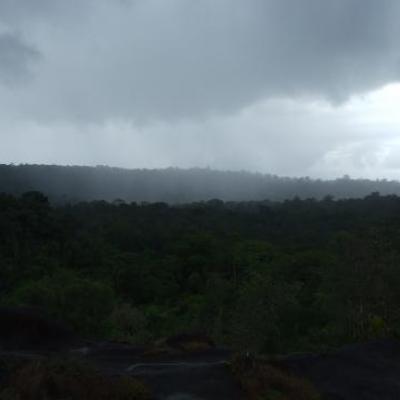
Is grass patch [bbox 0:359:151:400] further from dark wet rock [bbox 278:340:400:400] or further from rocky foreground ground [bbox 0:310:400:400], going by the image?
dark wet rock [bbox 278:340:400:400]

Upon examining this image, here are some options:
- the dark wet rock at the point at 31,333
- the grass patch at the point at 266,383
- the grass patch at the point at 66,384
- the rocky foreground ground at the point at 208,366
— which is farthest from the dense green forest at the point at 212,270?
the grass patch at the point at 66,384

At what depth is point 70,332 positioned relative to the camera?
17297 millimetres

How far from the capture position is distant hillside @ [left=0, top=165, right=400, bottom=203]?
128m

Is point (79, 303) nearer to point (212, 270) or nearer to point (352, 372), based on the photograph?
point (352, 372)

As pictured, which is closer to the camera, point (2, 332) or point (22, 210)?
point (2, 332)

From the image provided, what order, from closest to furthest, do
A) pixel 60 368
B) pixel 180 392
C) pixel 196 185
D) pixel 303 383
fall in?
pixel 60 368 → pixel 180 392 → pixel 303 383 → pixel 196 185

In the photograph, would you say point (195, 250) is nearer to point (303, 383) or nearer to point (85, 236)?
point (85, 236)

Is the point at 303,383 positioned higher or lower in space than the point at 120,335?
higher

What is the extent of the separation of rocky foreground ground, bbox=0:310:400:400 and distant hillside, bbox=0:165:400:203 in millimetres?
88236

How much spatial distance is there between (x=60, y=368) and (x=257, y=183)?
561 ft

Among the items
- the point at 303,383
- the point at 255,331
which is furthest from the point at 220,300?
A: the point at 303,383

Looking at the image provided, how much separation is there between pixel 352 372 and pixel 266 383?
2.48 metres

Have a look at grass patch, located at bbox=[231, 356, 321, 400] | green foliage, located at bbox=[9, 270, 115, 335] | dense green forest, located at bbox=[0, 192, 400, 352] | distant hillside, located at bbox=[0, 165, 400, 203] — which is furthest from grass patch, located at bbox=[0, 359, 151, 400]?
distant hillside, located at bbox=[0, 165, 400, 203]

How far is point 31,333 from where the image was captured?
16984 mm
